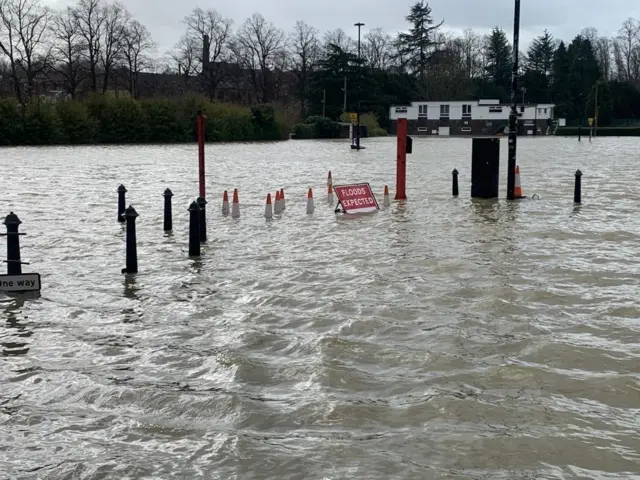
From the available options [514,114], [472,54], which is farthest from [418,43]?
[514,114]

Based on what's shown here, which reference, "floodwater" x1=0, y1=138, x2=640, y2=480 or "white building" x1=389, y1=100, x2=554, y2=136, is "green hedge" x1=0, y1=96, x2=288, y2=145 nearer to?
"floodwater" x1=0, y1=138, x2=640, y2=480

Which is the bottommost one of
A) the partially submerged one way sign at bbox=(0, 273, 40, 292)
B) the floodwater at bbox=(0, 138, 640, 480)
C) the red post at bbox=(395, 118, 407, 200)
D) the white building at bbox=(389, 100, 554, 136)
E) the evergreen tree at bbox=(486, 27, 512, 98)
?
the floodwater at bbox=(0, 138, 640, 480)

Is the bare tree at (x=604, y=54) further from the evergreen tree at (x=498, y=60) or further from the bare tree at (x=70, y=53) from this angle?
the bare tree at (x=70, y=53)

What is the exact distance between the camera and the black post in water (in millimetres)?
9125

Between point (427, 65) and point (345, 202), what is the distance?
115 metres

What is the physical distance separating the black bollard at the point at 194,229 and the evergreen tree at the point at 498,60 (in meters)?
129

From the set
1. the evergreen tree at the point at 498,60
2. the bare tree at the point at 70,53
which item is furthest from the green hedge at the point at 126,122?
the evergreen tree at the point at 498,60

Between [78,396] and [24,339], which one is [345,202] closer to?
[24,339]

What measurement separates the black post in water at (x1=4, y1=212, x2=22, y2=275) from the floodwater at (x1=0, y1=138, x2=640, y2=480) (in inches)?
16.3

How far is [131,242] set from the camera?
1055cm

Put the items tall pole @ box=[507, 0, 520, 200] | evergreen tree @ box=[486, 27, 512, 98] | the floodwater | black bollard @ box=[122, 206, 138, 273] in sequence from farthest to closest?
evergreen tree @ box=[486, 27, 512, 98]
tall pole @ box=[507, 0, 520, 200]
black bollard @ box=[122, 206, 138, 273]
the floodwater

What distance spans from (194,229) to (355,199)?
22.0ft

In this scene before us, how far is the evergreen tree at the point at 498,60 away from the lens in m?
136

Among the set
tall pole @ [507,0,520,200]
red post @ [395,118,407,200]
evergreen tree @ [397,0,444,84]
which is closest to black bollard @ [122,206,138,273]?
red post @ [395,118,407,200]
